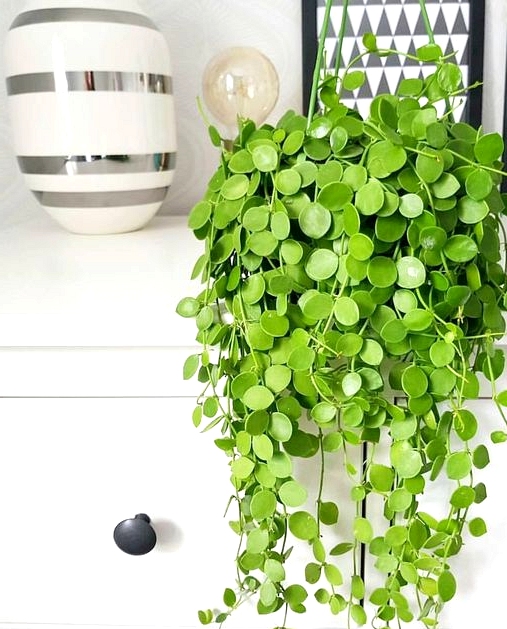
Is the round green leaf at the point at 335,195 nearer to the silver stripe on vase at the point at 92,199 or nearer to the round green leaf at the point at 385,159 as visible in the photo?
the round green leaf at the point at 385,159

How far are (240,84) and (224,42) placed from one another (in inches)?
7.3

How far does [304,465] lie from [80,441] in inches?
8.0

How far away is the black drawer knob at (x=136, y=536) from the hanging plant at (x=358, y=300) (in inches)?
3.6

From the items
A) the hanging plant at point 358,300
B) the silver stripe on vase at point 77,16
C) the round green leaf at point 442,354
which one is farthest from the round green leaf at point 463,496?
the silver stripe on vase at point 77,16

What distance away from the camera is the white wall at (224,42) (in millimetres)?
1010

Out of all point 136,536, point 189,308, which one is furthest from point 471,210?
point 136,536

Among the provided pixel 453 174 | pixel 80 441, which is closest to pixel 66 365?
pixel 80 441

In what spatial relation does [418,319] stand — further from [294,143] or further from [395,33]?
[395,33]

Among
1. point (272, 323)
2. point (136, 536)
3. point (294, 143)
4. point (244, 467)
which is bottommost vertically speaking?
point (136, 536)

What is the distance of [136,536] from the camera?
576mm

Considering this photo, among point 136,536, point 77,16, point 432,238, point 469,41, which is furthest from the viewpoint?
point 469,41

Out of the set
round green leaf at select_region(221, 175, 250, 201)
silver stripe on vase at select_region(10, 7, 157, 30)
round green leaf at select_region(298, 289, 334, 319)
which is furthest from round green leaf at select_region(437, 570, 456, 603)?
silver stripe on vase at select_region(10, 7, 157, 30)

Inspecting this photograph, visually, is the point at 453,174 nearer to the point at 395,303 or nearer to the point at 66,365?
the point at 395,303

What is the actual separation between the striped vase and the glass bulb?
6 cm
